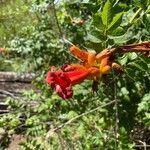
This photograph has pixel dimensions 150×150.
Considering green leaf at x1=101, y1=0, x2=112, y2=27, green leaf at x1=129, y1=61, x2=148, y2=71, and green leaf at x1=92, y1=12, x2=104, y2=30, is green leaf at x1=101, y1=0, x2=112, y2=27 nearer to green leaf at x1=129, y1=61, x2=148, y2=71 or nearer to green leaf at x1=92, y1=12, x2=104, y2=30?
green leaf at x1=92, y1=12, x2=104, y2=30

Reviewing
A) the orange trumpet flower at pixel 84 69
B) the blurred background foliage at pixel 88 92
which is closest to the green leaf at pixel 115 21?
the blurred background foliage at pixel 88 92

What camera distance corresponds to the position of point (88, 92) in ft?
11.7

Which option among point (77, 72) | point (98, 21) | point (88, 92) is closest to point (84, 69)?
point (77, 72)

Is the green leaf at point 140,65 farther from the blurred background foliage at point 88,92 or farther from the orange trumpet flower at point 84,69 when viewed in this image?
the orange trumpet flower at point 84,69

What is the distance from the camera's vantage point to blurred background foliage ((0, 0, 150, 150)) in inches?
50.6

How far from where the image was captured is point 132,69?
1.27m

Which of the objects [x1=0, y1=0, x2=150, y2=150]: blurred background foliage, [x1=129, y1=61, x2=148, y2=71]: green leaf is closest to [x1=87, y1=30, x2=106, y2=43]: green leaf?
[x1=0, y1=0, x2=150, y2=150]: blurred background foliage

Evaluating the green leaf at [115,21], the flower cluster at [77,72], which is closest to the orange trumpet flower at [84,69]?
the flower cluster at [77,72]

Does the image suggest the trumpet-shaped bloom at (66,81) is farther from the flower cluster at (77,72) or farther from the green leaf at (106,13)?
the green leaf at (106,13)

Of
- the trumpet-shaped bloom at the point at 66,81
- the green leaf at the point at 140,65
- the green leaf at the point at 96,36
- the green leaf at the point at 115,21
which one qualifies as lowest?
the trumpet-shaped bloom at the point at 66,81

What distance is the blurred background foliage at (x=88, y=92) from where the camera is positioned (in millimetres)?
1286

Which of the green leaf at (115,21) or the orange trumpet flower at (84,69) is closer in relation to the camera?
the orange trumpet flower at (84,69)

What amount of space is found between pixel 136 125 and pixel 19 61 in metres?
2.58

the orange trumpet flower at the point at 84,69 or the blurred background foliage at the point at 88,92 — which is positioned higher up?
the blurred background foliage at the point at 88,92
